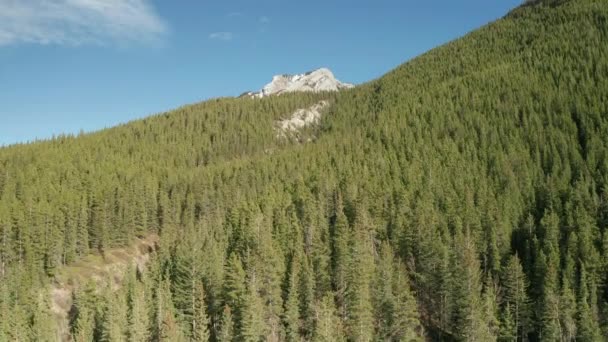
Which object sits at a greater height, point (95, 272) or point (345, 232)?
point (345, 232)

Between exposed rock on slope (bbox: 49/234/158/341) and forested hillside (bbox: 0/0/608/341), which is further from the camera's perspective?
exposed rock on slope (bbox: 49/234/158/341)

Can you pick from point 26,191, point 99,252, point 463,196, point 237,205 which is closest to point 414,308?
point 463,196

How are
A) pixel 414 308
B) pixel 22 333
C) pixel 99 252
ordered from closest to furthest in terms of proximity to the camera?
pixel 22 333
pixel 414 308
pixel 99 252

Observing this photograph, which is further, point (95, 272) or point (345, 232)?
point (95, 272)

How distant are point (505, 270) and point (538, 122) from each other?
305 ft

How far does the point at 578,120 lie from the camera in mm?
166375

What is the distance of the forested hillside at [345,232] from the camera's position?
3029 inches

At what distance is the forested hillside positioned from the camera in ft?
252

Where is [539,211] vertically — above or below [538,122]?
below

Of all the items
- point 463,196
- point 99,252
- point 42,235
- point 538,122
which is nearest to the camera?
point 42,235

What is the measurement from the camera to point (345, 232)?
314 feet

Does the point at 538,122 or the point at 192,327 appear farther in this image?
the point at 538,122

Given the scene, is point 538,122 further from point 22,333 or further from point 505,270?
point 22,333

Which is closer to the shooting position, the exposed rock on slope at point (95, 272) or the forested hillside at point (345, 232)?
the forested hillside at point (345, 232)
